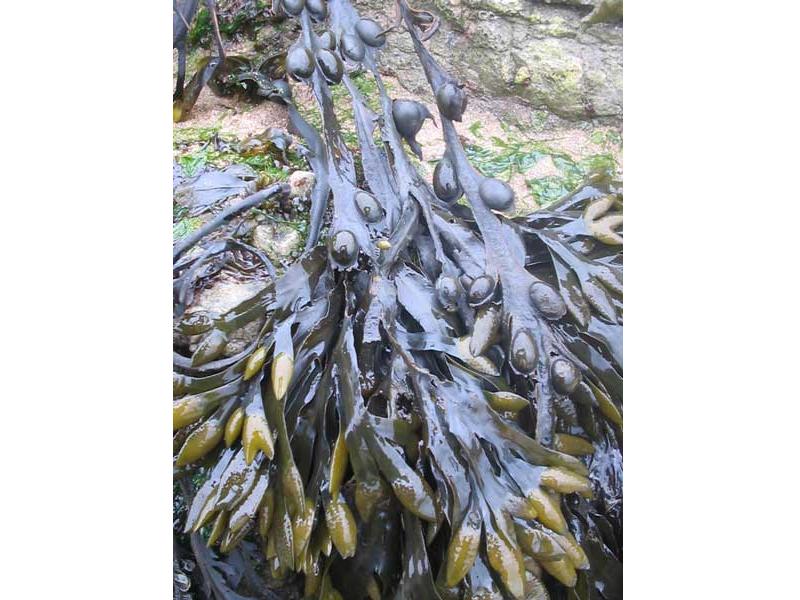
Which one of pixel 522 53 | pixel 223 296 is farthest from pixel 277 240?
pixel 522 53

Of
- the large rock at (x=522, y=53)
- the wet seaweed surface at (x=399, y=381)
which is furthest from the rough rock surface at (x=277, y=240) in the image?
the large rock at (x=522, y=53)

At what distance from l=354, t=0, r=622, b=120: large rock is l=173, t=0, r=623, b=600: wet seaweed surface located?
1.2 inches

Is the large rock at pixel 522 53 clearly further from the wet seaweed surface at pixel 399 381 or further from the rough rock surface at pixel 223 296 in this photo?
the rough rock surface at pixel 223 296

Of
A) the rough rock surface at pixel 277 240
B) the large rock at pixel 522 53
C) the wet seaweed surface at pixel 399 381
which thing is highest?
the large rock at pixel 522 53

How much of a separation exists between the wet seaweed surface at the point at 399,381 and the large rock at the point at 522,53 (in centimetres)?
3

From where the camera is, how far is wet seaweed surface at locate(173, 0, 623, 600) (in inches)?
37.9

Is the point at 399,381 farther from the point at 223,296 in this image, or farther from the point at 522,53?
the point at 522,53

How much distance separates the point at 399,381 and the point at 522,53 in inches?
21.6

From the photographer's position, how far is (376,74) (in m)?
1.07

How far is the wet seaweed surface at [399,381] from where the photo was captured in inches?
37.9

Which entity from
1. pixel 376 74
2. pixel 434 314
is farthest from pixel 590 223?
pixel 376 74

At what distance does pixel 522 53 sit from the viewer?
1.08 m

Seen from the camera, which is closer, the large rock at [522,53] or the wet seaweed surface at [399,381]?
the wet seaweed surface at [399,381]
